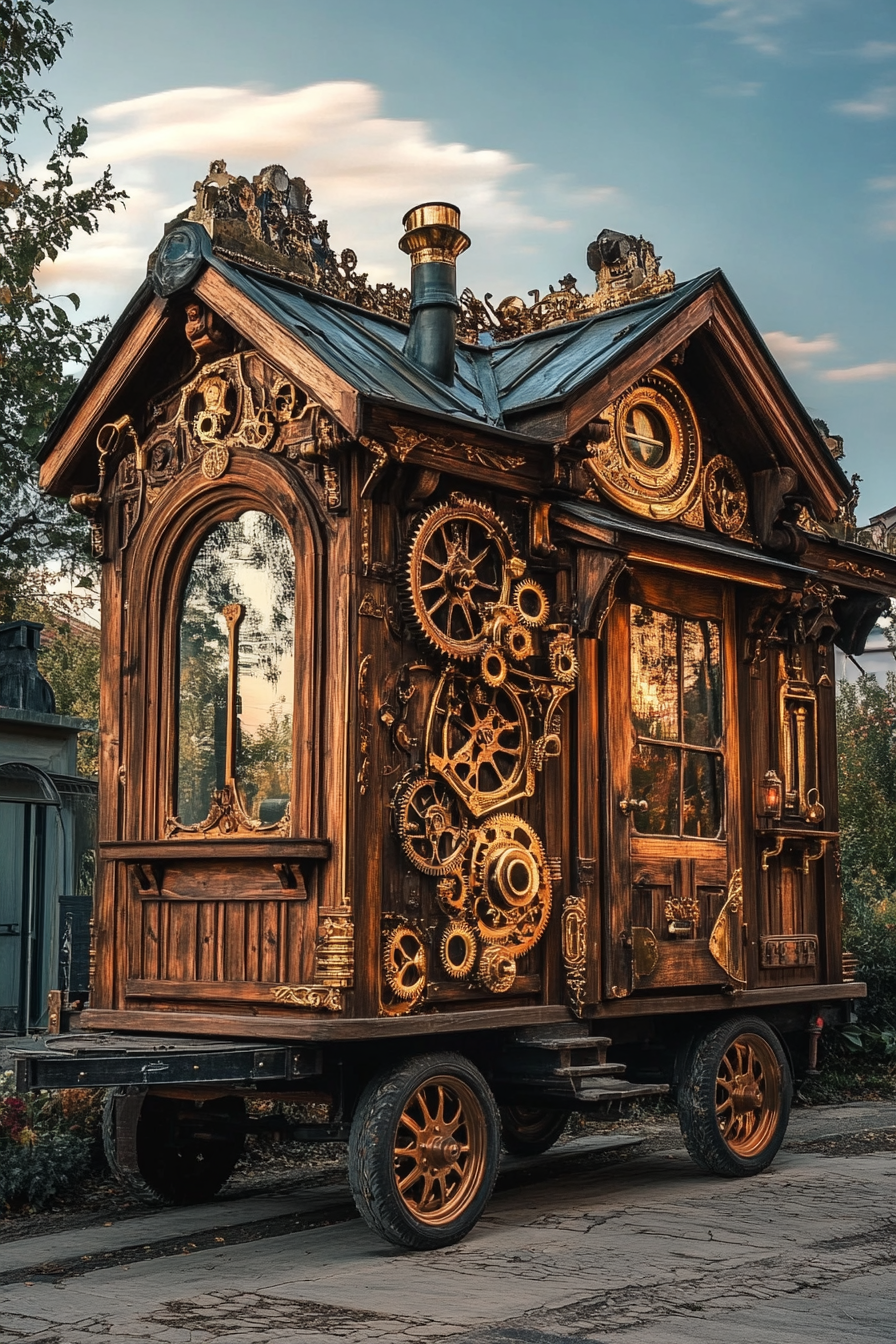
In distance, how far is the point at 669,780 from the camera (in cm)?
990

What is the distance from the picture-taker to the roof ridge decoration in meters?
9.21

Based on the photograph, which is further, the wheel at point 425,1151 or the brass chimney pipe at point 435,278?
the brass chimney pipe at point 435,278

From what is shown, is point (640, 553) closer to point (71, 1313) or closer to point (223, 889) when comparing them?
point (223, 889)

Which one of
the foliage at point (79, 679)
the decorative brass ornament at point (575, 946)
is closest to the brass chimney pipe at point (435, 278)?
the decorative brass ornament at point (575, 946)

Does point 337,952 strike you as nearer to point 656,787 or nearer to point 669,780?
point 656,787

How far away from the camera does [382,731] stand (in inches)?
319

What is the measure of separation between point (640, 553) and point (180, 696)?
106 inches

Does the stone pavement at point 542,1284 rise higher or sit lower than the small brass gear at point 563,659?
lower

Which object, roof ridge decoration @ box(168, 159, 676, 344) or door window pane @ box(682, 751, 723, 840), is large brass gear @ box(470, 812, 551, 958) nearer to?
door window pane @ box(682, 751, 723, 840)

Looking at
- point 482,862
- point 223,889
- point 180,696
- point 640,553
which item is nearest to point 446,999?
point 482,862

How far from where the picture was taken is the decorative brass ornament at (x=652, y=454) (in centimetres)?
972

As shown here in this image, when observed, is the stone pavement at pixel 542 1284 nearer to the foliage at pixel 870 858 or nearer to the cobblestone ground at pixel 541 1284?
the cobblestone ground at pixel 541 1284

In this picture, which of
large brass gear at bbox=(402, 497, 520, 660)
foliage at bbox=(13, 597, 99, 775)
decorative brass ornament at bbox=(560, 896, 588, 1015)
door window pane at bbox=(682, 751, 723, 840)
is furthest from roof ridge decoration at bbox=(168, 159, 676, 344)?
foliage at bbox=(13, 597, 99, 775)

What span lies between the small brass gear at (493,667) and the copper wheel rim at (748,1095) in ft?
9.47
